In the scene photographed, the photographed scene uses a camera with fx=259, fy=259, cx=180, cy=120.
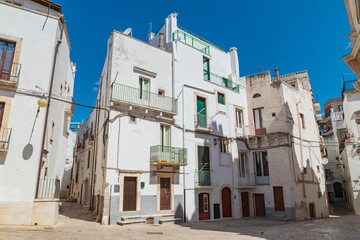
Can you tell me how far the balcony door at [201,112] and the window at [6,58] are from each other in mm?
11772

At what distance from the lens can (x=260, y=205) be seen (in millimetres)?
20562

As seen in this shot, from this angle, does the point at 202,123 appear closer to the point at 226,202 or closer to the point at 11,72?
the point at 226,202

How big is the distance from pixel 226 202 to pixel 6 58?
1630cm

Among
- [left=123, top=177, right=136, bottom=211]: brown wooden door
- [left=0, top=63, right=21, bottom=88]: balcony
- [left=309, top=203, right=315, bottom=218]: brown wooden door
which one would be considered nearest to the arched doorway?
A: [left=309, top=203, right=315, bottom=218]: brown wooden door

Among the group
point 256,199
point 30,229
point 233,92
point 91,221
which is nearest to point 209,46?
point 233,92

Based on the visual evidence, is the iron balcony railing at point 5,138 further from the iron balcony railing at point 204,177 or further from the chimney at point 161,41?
the chimney at point 161,41

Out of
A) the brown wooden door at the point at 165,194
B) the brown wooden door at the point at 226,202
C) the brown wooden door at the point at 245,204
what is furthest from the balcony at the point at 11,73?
the brown wooden door at the point at 245,204

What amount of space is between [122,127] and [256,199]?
41.2 ft

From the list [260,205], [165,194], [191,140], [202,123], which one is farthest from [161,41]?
[260,205]

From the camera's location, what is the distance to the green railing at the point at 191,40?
66.2 ft

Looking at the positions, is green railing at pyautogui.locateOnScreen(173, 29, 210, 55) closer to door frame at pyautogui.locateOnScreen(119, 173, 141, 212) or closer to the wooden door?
door frame at pyautogui.locateOnScreen(119, 173, 141, 212)

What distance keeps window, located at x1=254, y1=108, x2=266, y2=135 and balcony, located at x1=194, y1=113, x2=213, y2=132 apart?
5.23 metres

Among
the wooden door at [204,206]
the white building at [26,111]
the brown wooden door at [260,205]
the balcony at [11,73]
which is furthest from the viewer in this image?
the brown wooden door at [260,205]

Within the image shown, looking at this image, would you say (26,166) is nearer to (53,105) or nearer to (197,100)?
(53,105)
